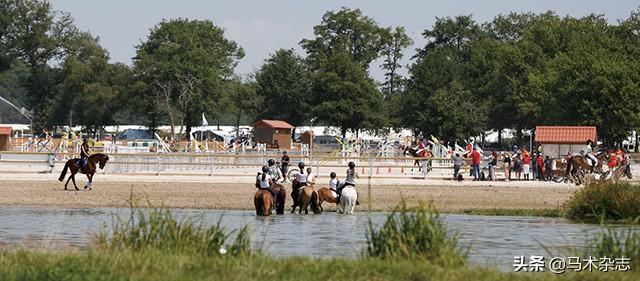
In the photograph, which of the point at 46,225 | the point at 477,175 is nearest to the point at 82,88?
the point at 477,175

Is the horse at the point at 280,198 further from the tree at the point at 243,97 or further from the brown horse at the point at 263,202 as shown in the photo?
the tree at the point at 243,97

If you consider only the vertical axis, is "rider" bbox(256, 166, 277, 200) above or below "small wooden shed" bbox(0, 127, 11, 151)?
below

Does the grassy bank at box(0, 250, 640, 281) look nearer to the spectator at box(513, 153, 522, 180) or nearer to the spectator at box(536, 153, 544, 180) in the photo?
the spectator at box(536, 153, 544, 180)

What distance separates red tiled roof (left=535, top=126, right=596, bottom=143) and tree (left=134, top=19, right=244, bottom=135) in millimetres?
62937

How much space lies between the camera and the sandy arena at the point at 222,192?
34594 millimetres

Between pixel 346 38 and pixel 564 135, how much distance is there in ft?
223

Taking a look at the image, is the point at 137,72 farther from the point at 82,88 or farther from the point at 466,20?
the point at 466,20

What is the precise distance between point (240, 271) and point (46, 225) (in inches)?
479

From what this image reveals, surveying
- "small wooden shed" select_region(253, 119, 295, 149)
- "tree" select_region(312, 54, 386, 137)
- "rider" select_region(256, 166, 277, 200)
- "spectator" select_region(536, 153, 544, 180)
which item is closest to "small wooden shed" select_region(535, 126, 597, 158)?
"spectator" select_region(536, 153, 544, 180)

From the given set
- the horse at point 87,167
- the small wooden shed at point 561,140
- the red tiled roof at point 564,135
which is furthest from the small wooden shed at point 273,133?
the horse at point 87,167

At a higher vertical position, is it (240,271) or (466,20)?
(466,20)

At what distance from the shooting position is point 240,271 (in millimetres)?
14406

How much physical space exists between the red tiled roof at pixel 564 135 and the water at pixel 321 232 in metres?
27.3

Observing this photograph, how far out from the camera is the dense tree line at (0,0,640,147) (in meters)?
110
